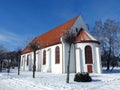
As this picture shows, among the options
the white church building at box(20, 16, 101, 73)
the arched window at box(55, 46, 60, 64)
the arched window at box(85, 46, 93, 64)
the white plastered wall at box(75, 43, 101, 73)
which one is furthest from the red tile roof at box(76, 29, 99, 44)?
the arched window at box(55, 46, 60, 64)

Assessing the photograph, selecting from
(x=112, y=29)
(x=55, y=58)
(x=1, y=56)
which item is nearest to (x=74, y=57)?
(x=55, y=58)

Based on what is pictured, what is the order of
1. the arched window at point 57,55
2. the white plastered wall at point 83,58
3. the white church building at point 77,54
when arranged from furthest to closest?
the arched window at point 57,55
the white church building at point 77,54
the white plastered wall at point 83,58

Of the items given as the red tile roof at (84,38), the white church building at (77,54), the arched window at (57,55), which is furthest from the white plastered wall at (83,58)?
the arched window at (57,55)

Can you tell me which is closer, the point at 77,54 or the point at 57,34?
the point at 77,54

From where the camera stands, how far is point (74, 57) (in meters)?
31.1

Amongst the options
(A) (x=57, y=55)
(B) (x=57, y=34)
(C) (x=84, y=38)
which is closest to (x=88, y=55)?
(C) (x=84, y=38)

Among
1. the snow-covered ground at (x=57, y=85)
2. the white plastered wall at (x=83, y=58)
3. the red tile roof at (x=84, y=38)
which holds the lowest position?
the snow-covered ground at (x=57, y=85)

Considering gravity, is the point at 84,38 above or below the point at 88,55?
above

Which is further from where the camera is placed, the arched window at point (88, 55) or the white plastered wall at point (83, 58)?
the arched window at point (88, 55)

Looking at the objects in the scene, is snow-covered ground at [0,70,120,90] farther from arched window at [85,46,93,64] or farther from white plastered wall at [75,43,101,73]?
arched window at [85,46,93,64]

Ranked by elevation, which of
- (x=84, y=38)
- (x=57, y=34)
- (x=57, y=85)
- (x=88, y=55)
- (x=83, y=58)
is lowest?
(x=57, y=85)

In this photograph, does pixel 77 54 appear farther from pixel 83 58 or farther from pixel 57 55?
pixel 57 55

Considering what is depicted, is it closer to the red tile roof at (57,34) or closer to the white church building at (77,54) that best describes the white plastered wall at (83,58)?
the white church building at (77,54)

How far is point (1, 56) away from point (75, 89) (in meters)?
40.3
